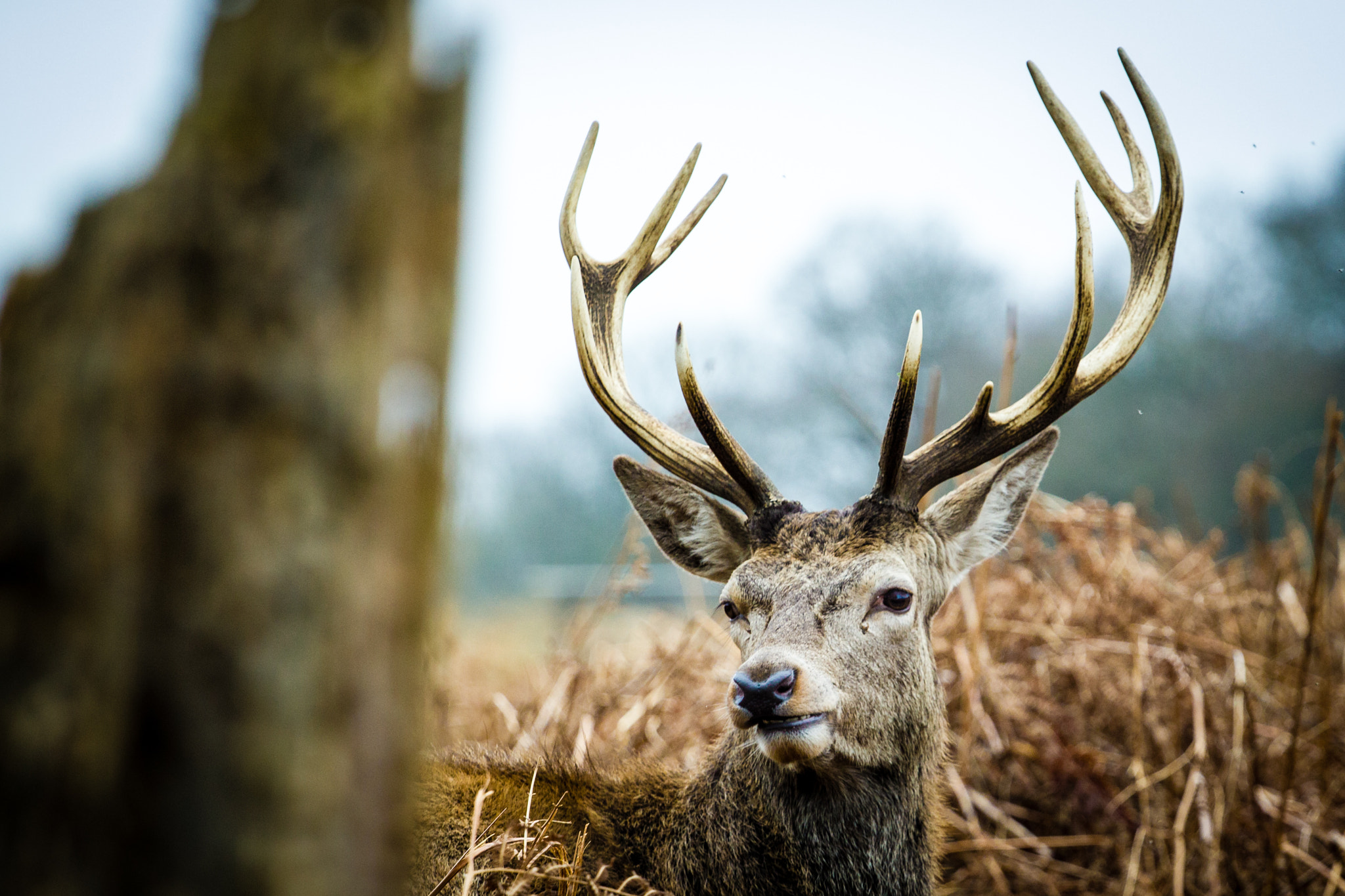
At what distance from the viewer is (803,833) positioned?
2.37 metres

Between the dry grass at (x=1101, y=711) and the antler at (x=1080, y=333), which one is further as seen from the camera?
the dry grass at (x=1101, y=711)

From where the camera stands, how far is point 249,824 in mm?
863

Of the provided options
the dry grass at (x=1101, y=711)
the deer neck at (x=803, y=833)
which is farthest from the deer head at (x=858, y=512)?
the dry grass at (x=1101, y=711)

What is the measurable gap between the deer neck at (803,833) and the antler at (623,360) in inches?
32.0

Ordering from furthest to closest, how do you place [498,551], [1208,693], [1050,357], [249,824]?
1. [498,551]
2. [1050,357]
3. [1208,693]
4. [249,824]

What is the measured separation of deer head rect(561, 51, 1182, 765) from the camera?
2.32m

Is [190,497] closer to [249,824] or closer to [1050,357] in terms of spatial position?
[249,824]

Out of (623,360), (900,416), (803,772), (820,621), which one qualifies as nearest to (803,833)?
(803,772)

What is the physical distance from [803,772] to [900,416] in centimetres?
101

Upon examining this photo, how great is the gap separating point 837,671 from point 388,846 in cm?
156

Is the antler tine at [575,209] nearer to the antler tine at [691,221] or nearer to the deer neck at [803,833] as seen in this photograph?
the antler tine at [691,221]

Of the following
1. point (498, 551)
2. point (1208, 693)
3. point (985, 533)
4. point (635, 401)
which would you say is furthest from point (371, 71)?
point (498, 551)

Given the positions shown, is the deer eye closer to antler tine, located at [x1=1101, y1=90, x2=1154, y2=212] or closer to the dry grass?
the dry grass

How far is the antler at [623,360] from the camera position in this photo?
2.83m
